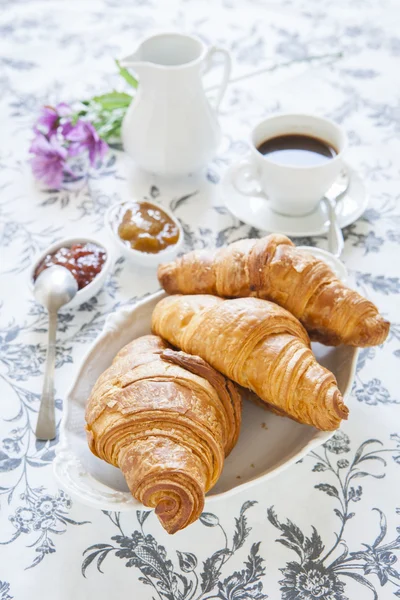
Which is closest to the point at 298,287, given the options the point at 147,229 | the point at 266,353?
the point at 266,353

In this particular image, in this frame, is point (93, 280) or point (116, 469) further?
point (93, 280)

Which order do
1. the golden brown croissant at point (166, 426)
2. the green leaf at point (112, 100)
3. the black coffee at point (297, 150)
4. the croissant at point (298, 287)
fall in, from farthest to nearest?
1. the green leaf at point (112, 100)
2. the black coffee at point (297, 150)
3. the croissant at point (298, 287)
4. the golden brown croissant at point (166, 426)

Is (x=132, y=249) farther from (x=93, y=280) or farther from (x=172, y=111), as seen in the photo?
(x=172, y=111)

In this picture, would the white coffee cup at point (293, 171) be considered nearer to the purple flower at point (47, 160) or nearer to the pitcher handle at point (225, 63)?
the pitcher handle at point (225, 63)

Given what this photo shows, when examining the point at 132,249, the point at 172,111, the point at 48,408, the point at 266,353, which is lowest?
the point at 48,408

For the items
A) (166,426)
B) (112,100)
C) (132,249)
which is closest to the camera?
(166,426)

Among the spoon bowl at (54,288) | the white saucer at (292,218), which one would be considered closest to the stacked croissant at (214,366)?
the spoon bowl at (54,288)

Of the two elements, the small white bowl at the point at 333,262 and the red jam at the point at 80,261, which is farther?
the red jam at the point at 80,261

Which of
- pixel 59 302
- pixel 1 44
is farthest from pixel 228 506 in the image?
pixel 1 44
